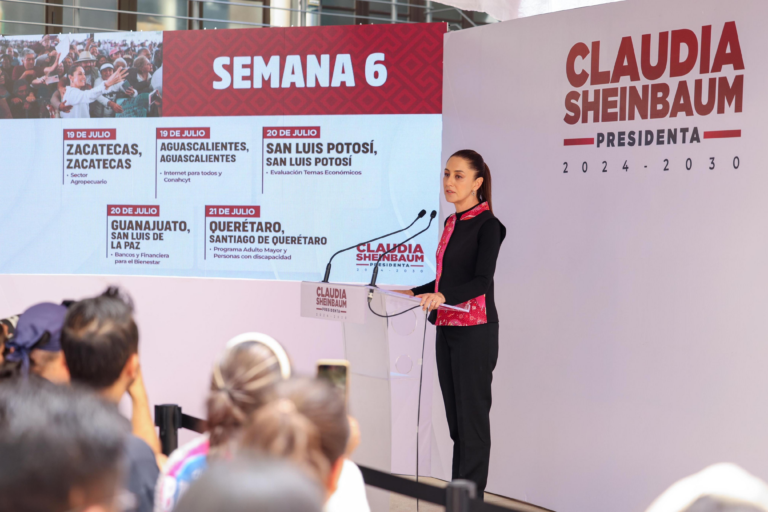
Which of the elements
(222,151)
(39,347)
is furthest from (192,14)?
(39,347)

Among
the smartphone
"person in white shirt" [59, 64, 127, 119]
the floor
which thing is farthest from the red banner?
the smartphone

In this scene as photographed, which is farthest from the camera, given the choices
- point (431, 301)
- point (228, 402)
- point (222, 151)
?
point (222, 151)

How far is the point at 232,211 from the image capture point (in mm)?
4516

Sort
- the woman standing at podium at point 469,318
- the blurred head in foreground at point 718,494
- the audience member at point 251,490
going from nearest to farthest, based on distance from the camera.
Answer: the audience member at point 251,490 < the blurred head in foreground at point 718,494 < the woman standing at podium at point 469,318

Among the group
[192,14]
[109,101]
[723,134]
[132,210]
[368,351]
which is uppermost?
[192,14]

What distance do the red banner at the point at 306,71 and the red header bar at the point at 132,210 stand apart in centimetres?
56

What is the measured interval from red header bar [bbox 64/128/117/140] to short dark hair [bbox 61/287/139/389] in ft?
9.71

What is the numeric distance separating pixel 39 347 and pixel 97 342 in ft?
1.18

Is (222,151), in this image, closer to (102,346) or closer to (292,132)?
(292,132)

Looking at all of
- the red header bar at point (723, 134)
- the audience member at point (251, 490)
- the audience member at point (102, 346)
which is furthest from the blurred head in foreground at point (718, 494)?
the red header bar at point (723, 134)

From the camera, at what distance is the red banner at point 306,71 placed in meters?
4.30

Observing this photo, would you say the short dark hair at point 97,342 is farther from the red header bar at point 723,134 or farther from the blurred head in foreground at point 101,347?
the red header bar at point 723,134

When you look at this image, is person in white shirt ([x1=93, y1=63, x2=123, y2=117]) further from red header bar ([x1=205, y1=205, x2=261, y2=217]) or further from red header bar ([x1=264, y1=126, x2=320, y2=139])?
red header bar ([x1=264, y1=126, x2=320, y2=139])

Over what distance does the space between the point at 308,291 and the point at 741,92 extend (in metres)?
1.95
